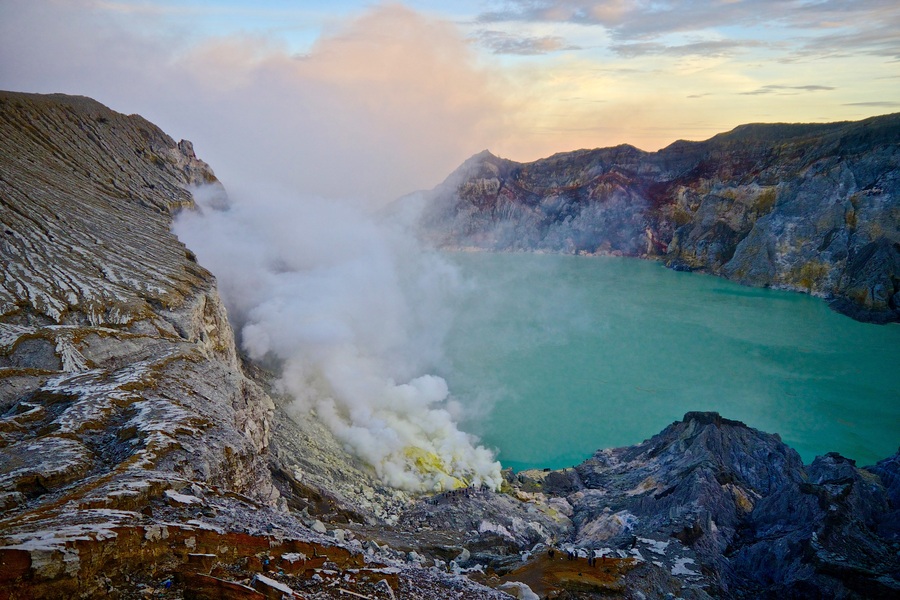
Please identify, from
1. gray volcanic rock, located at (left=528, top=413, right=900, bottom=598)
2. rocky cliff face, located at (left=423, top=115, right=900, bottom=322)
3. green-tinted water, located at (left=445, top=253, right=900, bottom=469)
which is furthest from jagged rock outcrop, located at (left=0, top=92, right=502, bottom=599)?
rocky cliff face, located at (left=423, top=115, right=900, bottom=322)

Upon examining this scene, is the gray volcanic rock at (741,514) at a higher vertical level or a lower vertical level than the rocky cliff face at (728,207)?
lower

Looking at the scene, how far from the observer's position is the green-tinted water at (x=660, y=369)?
29109 millimetres

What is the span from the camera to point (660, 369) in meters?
39.4

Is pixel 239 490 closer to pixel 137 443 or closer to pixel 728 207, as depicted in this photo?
pixel 137 443

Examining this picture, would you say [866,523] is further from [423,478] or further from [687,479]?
[423,478]

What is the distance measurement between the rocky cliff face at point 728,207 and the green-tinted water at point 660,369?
608 centimetres

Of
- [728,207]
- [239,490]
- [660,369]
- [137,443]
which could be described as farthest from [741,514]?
[728,207]

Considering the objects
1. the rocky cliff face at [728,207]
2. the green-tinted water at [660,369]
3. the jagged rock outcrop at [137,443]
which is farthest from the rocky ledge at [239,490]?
the rocky cliff face at [728,207]

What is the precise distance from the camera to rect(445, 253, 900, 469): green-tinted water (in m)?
29.1

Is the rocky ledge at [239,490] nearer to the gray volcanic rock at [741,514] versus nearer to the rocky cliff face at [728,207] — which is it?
the gray volcanic rock at [741,514]

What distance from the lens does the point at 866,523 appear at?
15.3 meters

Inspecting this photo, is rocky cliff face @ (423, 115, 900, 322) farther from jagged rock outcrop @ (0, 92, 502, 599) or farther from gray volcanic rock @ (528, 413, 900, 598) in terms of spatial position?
jagged rock outcrop @ (0, 92, 502, 599)

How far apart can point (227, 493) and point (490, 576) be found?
6.48 metres

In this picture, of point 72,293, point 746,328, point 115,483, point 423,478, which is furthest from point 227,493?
Result: point 746,328
